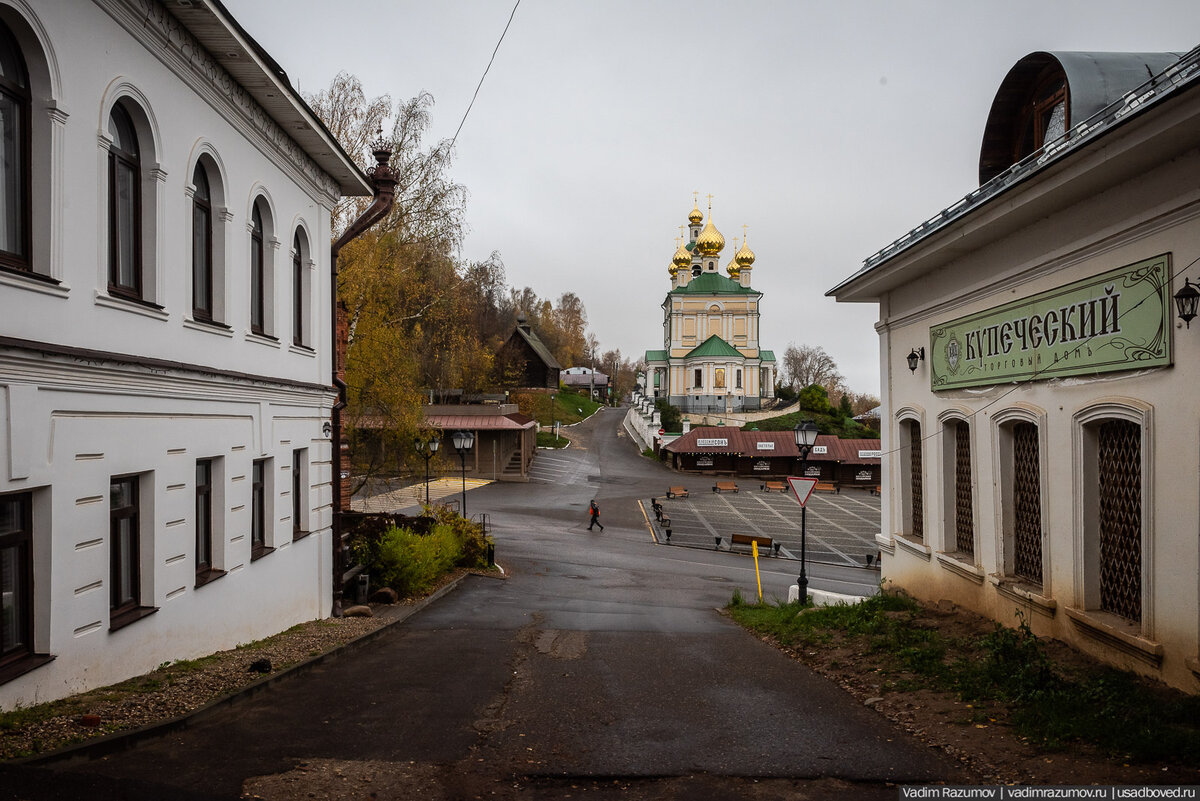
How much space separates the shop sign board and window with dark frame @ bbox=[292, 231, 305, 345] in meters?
9.20

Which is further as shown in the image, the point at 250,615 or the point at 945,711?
the point at 250,615

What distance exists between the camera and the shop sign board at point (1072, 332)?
260 inches

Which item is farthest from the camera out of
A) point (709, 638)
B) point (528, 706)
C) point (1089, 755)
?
point (709, 638)

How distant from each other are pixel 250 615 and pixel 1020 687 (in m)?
8.39

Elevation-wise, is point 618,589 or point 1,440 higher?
point 1,440

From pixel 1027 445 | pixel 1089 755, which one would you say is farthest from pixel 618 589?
pixel 1089 755

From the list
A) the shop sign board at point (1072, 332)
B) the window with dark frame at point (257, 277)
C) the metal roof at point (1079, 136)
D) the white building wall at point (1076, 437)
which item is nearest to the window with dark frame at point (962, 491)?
the white building wall at point (1076, 437)

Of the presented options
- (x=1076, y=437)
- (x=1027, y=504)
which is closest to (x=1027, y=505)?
(x=1027, y=504)

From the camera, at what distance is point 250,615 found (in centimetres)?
1004

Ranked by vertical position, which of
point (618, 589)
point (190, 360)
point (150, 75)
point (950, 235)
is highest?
point (150, 75)

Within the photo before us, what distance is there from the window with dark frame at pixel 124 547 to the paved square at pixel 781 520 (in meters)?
22.8

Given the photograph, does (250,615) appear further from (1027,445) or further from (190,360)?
(1027,445)

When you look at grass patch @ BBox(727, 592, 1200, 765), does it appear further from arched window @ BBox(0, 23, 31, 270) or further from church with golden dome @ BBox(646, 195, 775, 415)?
church with golden dome @ BBox(646, 195, 775, 415)

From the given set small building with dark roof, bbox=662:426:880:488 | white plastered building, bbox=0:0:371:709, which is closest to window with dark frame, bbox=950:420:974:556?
white plastered building, bbox=0:0:371:709
